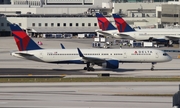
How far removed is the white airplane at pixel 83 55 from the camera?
70.8 metres

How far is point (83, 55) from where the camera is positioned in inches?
2790

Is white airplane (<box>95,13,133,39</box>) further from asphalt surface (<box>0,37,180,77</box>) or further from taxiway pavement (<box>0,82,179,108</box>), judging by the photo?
taxiway pavement (<box>0,82,179,108</box>)

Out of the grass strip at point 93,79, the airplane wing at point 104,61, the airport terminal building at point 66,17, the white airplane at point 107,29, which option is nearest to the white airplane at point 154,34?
the white airplane at point 107,29

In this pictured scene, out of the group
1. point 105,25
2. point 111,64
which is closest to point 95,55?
point 111,64

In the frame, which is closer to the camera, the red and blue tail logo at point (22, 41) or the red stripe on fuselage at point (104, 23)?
the red and blue tail logo at point (22, 41)

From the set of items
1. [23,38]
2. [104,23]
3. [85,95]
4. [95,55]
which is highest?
[23,38]

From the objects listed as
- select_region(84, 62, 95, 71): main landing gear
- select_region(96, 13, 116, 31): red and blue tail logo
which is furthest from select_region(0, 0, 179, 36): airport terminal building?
select_region(84, 62, 95, 71): main landing gear

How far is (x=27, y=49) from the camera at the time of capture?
71.1m

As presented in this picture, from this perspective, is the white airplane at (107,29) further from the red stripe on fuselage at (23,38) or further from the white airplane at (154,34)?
the red stripe on fuselage at (23,38)

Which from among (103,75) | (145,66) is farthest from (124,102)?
(145,66)

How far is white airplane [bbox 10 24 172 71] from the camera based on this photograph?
7081cm

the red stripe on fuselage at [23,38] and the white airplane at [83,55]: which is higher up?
the red stripe on fuselage at [23,38]

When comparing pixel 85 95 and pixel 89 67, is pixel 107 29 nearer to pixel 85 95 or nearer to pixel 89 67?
pixel 89 67

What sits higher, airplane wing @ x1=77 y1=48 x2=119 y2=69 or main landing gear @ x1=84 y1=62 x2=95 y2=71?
airplane wing @ x1=77 y1=48 x2=119 y2=69
